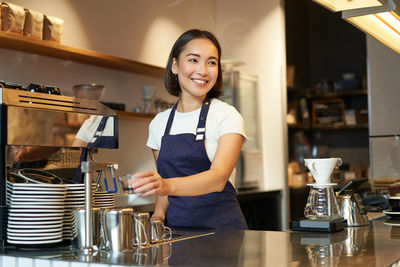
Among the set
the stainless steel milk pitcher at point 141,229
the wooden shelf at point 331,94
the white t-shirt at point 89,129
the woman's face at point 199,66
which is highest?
the wooden shelf at point 331,94

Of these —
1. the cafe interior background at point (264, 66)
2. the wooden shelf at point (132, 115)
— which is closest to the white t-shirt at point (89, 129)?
the cafe interior background at point (264, 66)

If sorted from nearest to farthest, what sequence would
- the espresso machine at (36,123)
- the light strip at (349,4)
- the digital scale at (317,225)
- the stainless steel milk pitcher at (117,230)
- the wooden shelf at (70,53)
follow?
the stainless steel milk pitcher at (117,230), the espresso machine at (36,123), the digital scale at (317,225), the light strip at (349,4), the wooden shelf at (70,53)

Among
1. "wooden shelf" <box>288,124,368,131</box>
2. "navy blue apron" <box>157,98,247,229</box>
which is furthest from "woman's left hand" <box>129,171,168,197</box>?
"wooden shelf" <box>288,124,368,131</box>

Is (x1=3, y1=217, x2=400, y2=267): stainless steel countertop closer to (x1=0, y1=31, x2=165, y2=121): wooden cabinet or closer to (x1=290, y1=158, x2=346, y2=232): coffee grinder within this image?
(x1=290, y1=158, x2=346, y2=232): coffee grinder

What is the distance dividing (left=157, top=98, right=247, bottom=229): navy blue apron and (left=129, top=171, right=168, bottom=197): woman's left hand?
0.58 meters

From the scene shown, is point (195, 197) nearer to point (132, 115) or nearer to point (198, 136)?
point (198, 136)

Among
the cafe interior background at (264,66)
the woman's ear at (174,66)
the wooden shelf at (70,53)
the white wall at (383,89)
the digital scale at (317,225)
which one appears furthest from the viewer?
the white wall at (383,89)

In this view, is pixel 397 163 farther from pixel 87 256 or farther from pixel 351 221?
pixel 87 256

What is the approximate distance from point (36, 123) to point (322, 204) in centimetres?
113

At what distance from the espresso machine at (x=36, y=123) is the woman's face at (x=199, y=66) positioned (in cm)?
49

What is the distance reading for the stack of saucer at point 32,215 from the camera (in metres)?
1.64

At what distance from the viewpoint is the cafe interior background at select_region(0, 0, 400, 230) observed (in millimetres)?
3918

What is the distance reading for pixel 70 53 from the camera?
361 centimetres

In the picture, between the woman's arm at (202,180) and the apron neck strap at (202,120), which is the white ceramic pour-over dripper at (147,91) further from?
the woman's arm at (202,180)
